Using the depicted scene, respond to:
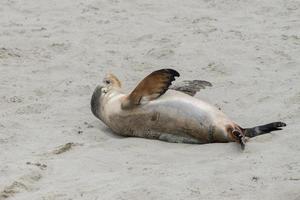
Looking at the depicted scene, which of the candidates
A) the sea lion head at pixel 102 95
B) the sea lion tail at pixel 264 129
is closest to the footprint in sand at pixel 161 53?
the sea lion head at pixel 102 95

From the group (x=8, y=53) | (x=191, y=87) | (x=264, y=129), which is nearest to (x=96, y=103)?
(x=191, y=87)

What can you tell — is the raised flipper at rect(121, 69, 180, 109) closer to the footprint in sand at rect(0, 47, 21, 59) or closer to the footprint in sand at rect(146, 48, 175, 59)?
the footprint in sand at rect(146, 48, 175, 59)

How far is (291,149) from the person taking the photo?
16.9 feet

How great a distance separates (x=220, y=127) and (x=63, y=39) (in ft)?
11.1

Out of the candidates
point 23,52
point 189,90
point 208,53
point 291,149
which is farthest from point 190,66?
point 291,149

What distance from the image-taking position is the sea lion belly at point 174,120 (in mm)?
5609

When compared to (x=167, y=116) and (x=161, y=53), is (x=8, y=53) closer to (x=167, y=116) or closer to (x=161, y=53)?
(x=161, y=53)

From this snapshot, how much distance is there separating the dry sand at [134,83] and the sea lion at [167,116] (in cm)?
11

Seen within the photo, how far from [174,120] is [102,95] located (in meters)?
0.90

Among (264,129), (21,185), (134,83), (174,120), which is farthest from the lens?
(134,83)

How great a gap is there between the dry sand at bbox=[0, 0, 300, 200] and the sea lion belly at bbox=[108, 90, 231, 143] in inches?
4.5

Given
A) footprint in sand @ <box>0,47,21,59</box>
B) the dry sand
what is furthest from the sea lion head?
footprint in sand @ <box>0,47,21,59</box>

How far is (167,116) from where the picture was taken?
229 inches

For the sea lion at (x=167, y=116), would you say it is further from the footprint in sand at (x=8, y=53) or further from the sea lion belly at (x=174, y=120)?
the footprint in sand at (x=8, y=53)
